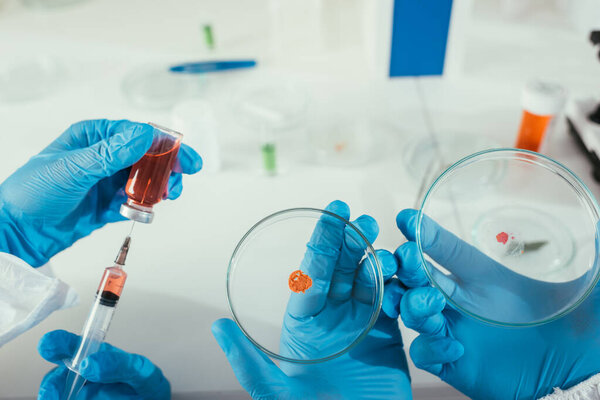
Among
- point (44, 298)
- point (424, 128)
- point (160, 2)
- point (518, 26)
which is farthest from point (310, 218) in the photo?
point (160, 2)

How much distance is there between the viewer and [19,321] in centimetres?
95

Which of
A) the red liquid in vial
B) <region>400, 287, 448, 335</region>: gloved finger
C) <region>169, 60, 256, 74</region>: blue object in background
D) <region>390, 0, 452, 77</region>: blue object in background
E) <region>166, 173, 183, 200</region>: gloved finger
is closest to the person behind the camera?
Answer: <region>400, 287, 448, 335</region>: gloved finger

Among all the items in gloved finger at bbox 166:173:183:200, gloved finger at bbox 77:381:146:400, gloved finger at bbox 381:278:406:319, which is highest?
gloved finger at bbox 166:173:183:200

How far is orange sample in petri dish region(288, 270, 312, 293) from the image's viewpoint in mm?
922

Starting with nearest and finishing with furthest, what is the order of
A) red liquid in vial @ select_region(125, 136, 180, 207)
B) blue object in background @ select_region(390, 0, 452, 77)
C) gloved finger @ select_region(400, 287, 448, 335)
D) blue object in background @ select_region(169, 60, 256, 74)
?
1. gloved finger @ select_region(400, 287, 448, 335)
2. red liquid in vial @ select_region(125, 136, 180, 207)
3. blue object in background @ select_region(390, 0, 452, 77)
4. blue object in background @ select_region(169, 60, 256, 74)

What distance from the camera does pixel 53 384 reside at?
0.89 m

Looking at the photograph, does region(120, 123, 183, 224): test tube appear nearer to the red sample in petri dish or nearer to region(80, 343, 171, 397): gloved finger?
region(80, 343, 171, 397): gloved finger

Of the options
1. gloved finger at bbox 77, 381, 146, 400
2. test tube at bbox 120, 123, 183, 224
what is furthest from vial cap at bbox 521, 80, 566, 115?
gloved finger at bbox 77, 381, 146, 400

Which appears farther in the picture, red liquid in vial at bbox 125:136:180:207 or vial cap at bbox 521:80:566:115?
vial cap at bbox 521:80:566:115

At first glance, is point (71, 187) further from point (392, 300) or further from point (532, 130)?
point (532, 130)

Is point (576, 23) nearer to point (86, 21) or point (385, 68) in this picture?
point (385, 68)

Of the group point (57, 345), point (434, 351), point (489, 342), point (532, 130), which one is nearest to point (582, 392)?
point (489, 342)

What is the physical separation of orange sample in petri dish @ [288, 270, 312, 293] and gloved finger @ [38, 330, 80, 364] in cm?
42

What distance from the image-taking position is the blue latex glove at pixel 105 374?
34.6 inches
